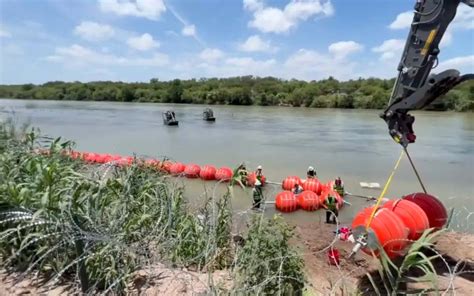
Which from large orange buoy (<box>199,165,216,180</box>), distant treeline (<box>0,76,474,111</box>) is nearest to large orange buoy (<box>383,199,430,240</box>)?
large orange buoy (<box>199,165,216,180</box>)

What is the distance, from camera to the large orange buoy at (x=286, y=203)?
12.6 meters

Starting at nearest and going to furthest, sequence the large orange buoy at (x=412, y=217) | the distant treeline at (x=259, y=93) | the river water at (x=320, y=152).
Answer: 1. the large orange buoy at (x=412, y=217)
2. the river water at (x=320, y=152)
3. the distant treeline at (x=259, y=93)

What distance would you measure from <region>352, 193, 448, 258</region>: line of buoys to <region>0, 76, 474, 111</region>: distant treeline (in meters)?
62.4

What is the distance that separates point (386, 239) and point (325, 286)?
1193 millimetres

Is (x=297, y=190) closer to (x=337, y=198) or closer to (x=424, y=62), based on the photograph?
(x=337, y=198)

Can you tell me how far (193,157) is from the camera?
2409cm

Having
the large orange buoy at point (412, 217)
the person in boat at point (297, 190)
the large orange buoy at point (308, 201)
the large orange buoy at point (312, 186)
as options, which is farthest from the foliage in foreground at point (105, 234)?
the large orange buoy at point (312, 186)

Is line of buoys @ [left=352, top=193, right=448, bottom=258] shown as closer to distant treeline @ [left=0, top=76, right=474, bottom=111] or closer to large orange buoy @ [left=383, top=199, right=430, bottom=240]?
large orange buoy @ [left=383, top=199, right=430, bottom=240]

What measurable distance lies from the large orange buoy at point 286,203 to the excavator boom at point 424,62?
6169mm

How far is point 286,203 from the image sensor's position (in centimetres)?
1258

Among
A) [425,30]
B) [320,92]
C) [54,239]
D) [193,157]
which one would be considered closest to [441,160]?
[193,157]

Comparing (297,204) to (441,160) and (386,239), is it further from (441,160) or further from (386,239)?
(441,160)

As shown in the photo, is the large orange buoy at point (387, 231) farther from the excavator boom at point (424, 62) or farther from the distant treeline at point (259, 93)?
the distant treeline at point (259, 93)

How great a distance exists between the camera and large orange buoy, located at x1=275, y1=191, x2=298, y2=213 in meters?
12.6
